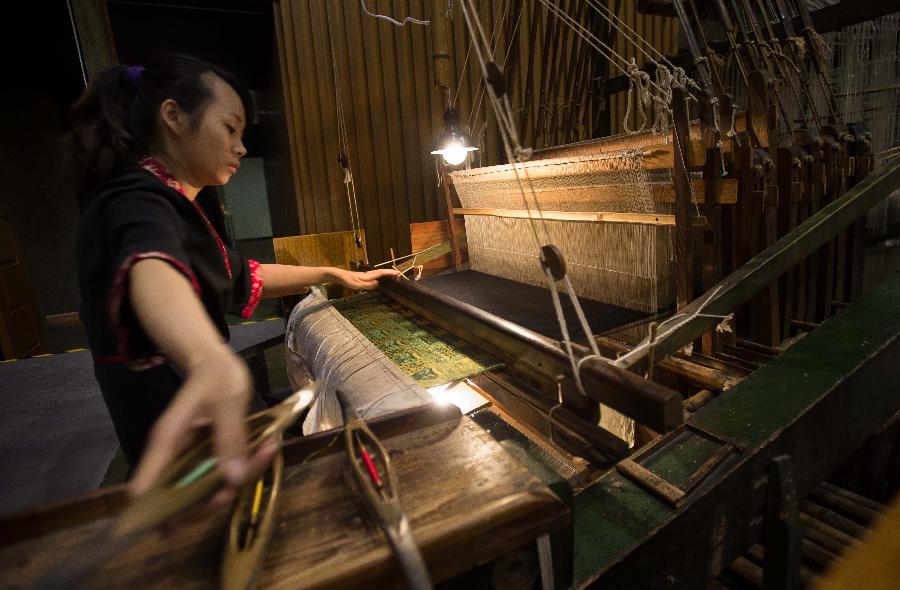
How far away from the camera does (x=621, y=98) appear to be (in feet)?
20.6

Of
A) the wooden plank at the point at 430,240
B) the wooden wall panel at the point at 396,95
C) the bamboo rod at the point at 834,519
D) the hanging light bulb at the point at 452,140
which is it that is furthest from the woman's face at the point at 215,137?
the wooden wall panel at the point at 396,95

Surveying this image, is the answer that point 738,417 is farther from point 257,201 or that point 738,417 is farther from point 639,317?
point 257,201

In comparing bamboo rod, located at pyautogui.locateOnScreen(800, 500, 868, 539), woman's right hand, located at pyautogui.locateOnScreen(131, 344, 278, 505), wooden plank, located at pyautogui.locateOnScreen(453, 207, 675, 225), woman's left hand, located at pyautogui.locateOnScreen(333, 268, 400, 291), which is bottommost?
bamboo rod, located at pyautogui.locateOnScreen(800, 500, 868, 539)

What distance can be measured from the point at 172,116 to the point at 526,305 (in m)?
1.99

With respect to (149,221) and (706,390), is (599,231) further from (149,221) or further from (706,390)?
(149,221)

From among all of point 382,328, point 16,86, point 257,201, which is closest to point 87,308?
point 382,328

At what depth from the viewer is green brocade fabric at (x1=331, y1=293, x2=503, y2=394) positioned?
1850mm

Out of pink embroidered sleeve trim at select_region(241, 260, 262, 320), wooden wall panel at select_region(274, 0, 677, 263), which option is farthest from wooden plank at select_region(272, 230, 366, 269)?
pink embroidered sleeve trim at select_region(241, 260, 262, 320)

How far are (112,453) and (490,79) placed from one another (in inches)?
147

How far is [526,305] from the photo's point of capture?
2764mm

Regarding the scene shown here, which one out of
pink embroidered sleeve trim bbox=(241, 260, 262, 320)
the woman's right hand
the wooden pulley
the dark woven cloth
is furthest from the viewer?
the dark woven cloth

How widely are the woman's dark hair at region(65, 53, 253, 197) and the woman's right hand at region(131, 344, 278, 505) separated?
95 cm

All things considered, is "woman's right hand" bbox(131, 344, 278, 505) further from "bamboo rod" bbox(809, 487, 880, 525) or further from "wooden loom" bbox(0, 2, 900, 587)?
"bamboo rod" bbox(809, 487, 880, 525)

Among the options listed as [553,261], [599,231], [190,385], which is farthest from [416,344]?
[190,385]
